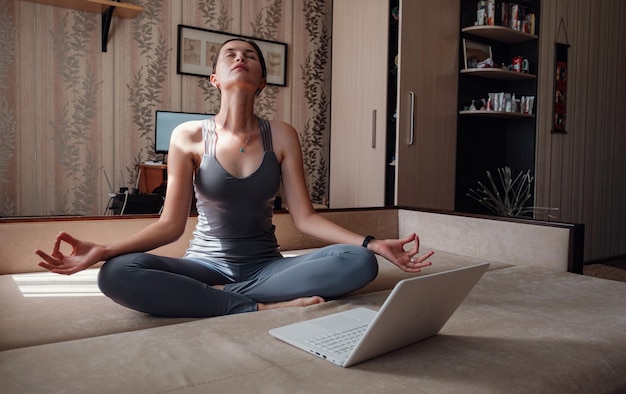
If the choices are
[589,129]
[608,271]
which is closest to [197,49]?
[589,129]

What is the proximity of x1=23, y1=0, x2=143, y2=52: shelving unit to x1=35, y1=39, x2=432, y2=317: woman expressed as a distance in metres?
2.25

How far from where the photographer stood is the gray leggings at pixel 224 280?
1.39 m

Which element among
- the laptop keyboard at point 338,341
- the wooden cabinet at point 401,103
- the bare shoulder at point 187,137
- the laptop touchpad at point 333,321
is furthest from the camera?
the wooden cabinet at point 401,103

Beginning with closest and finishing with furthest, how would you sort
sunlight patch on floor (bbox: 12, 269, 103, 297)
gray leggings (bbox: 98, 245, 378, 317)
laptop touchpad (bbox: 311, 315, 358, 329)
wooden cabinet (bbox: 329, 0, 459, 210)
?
laptop touchpad (bbox: 311, 315, 358, 329)
gray leggings (bbox: 98, 245, 378, 317)
sunlight patch on floor (bbox: 12, 269, 103, 297)
wooden cabinet (bbox: 329, 0, 459, 210)

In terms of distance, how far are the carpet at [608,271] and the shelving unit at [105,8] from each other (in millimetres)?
3796

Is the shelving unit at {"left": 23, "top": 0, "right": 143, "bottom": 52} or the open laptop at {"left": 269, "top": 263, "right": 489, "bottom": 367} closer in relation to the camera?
the open laptop at {"left": 269, "top": 263, "right": 489, "bottom": 367}

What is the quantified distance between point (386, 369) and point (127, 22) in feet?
11.9

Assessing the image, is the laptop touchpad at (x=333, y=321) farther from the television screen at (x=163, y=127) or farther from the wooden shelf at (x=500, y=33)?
the wooden shelf at (x=500, y=33)

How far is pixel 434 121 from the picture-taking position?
409cm

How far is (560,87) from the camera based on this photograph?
4.52 m

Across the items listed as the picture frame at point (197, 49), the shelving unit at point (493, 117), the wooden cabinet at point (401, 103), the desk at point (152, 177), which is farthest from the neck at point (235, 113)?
the shelving unit at point (493, 117)

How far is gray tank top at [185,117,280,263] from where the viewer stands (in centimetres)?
170

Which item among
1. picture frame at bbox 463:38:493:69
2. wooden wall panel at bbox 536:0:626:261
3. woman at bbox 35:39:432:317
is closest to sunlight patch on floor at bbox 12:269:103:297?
woman at bbox 35:39:432:317

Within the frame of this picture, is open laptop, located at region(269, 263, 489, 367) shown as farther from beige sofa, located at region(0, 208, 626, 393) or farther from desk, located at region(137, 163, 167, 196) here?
desk, located at region(137, 163, 167, 196)
